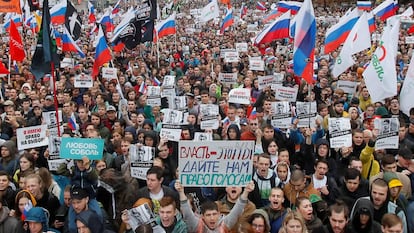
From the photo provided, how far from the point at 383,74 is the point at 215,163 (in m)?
5.19

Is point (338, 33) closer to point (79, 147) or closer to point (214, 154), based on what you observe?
point (79, 147)

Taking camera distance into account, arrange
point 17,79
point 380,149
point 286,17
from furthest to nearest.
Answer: point 286,17 < point 17,79 < point 380,149

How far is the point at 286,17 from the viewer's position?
15367 mm

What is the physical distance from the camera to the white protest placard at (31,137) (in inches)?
289

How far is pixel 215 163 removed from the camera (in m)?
5.16

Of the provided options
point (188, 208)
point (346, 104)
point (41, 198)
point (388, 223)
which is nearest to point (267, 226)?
point (188, 208)

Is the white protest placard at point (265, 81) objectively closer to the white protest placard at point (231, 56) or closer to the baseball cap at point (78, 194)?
the white protest placard at point (231, 56)

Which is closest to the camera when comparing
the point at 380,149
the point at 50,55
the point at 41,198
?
the point at 41,198

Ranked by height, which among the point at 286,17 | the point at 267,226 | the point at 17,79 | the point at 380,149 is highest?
the point at 286,17

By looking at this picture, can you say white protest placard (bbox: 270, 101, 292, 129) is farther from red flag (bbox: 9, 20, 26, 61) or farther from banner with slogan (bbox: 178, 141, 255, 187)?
red flag (bbox: 9, 20, 26, 61)

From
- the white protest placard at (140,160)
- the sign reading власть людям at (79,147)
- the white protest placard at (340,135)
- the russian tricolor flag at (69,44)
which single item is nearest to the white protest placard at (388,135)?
the white protest placard at (340,135)

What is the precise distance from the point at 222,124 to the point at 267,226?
4449 millimetres

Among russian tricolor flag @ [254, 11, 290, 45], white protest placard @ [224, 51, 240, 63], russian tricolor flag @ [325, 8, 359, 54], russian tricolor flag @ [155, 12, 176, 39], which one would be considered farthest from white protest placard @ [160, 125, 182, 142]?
russian tricolor flag @ [155, 12, 176, 39]

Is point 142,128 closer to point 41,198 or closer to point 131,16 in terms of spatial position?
point 41,198
